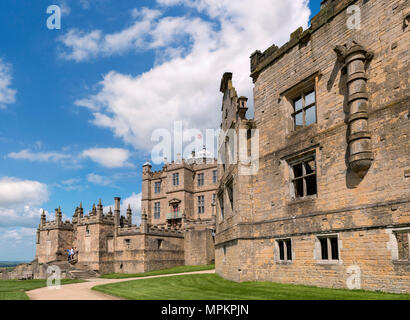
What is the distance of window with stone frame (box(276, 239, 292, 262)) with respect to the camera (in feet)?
51.1

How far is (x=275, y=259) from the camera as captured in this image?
16.1 m

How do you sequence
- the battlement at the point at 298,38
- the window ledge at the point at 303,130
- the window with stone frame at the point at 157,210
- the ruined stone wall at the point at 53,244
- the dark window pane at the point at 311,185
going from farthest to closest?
the window with stone frame at the point at 157,210
the ruined stone wall at the point at 53,244
the dark window pane at the point at 311,185
the window ledge at the point at 303,130
the battlement at the point at 298,38

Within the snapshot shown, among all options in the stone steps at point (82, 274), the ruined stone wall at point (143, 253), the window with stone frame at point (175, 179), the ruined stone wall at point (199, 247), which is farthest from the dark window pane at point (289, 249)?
the window with stone frame at point (175, 179)

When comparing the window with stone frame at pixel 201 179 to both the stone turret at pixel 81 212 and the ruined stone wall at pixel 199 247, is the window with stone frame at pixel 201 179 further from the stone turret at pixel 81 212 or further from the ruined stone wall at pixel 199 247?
the stone turret at pixel 81 212

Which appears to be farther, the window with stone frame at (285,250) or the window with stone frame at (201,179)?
the window with stone frame at (201,179)

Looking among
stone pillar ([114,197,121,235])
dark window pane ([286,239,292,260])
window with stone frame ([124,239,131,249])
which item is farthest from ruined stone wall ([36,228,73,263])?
dark window pane ([286,239,292,260])

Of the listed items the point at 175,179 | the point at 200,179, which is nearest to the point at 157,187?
the point at 175,179

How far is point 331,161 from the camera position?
14125mm

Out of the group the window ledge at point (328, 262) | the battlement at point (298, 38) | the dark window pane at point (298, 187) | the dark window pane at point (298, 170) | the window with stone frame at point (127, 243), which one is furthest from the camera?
the window with stone frame at point (127, 243)

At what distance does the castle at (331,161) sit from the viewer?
11.9 m

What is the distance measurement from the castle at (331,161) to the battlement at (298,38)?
0.05 m

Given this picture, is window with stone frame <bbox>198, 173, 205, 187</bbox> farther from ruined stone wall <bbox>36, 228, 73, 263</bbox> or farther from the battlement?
the battlement
